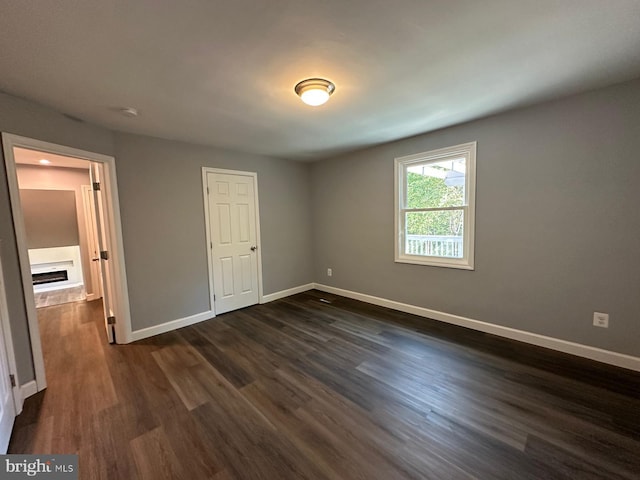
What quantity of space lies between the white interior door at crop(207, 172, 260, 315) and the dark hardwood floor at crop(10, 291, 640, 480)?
3.30 ft

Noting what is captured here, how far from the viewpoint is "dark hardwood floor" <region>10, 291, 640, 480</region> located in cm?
146

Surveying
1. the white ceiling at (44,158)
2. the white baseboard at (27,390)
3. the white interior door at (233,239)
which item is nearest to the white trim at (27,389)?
the white baseboard at (27,390)

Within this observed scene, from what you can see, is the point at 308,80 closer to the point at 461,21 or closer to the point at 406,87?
the point at 406,87

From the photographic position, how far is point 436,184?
3.39 meters

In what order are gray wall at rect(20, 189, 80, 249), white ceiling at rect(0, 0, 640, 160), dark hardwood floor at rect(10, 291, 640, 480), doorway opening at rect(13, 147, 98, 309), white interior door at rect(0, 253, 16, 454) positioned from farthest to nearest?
gray wall at rect(20, 189, 80, 249)
doorway opening at rect(13, 147, 98, 309)
white interior door at rect(0, 253, 16, 454)
dark hardwood floor at rect(10, 291, 640, 480)
white ceiling at rect(0, 0, 640, 160)

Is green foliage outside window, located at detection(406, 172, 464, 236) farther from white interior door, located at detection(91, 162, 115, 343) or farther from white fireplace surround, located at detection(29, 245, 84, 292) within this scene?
white fireplace surround, located at detection(29, 245, 84, 292)

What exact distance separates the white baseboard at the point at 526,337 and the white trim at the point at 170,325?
252 cm

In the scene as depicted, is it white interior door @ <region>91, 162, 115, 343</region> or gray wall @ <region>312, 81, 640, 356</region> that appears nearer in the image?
gray wall @ <region>312, 81, 640, 356</region>

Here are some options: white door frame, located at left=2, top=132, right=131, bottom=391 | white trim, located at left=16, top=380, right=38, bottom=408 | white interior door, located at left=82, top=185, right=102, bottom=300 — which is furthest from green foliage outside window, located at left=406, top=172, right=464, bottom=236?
white interior door, located at left=82, top=185, right=102, bottom=300

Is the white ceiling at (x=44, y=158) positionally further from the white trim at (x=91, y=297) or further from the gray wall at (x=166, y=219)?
the white trim at (x=91, y=297)

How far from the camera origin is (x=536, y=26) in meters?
1.47

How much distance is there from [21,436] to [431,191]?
4311 mm

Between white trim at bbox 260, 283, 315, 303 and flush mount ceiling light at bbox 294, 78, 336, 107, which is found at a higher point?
flush mount ceiling light at bbox 294, 78, 336, 107

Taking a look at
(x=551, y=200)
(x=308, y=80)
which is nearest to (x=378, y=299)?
(x=551, y=200)
